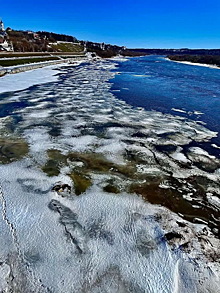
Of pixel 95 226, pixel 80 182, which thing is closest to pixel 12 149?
pixel 80 182

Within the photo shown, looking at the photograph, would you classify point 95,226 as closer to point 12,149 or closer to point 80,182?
point 80,182

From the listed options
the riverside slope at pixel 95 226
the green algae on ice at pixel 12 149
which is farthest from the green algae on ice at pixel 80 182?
the green algae on ice at pixel 12 149

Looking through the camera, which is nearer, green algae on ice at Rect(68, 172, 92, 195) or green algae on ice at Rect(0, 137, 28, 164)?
green algae on ice at Rect(68, 172, 92, 195)

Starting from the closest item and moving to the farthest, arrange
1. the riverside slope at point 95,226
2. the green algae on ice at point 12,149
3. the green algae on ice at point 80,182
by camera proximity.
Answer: the riverside slope at point 95,226, the green algae on ice at point 80,182, the green algae on ice at point 12,149

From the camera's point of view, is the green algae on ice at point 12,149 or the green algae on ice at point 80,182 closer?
the green algae on ice at point 80,182

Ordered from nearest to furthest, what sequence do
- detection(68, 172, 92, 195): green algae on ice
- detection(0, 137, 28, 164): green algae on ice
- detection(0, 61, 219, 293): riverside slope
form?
detection(0, 61, 219, 293): riverside slope, detection(68, 172, 92, 195): green algae on ice, detection(0, 137, 28, 164): green algae on ice

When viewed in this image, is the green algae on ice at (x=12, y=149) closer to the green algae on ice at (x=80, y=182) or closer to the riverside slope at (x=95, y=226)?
the riverside slope at (x=95, y=226)

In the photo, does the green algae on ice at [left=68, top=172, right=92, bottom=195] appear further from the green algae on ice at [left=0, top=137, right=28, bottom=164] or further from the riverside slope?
the green algae on ice at [left=0, top=137, right=28, bottom=164]

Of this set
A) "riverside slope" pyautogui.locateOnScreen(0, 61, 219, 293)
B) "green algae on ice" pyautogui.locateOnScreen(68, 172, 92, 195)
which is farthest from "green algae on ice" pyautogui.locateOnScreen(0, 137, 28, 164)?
"green algae on ice" pyautogui.locateOnScreen(68, 172, 92, 195)

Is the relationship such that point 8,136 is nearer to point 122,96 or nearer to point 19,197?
point 19,197

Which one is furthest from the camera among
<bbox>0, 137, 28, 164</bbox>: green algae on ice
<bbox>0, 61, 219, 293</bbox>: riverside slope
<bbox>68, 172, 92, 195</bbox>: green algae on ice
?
<bbox>0, 137, 28, 164</bbox>: green algae on ice
